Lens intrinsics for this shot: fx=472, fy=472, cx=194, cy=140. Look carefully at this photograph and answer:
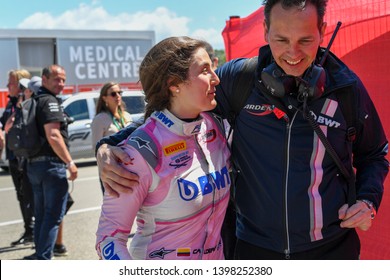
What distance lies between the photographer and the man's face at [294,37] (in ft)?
5.89

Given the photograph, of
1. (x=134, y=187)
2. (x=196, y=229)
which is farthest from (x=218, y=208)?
(x=134, y=187)

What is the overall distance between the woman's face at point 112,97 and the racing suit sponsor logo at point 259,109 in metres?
3.23

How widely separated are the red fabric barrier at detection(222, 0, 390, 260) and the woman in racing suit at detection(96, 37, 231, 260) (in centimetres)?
105

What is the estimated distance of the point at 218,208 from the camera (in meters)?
1.89

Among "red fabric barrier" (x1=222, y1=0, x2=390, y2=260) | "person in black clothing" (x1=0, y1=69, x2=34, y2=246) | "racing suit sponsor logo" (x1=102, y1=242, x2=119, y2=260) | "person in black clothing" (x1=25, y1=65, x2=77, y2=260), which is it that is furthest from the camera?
"person in black clothing" (x1=0, y1=69, x2=34, y2=246)

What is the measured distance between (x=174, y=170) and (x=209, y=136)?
0.25 metres

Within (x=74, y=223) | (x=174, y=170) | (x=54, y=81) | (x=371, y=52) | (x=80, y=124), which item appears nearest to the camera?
(x=174, y=170)

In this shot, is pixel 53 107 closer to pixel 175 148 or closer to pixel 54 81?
pixel 54 81

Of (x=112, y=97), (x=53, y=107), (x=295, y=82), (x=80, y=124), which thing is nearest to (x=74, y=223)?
(x=112, y=97)

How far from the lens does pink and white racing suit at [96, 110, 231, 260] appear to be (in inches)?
66.2

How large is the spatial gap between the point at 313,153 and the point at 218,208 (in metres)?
0.43

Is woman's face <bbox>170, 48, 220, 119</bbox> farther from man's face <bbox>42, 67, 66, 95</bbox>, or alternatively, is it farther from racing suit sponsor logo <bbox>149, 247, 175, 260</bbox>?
man's face <bbox>42, 67, 66, 95</bbox>

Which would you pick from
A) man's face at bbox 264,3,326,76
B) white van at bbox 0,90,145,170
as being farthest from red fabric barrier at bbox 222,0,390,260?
white van at bbox 0,90,145,170

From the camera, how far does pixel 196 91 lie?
186 centimetres
